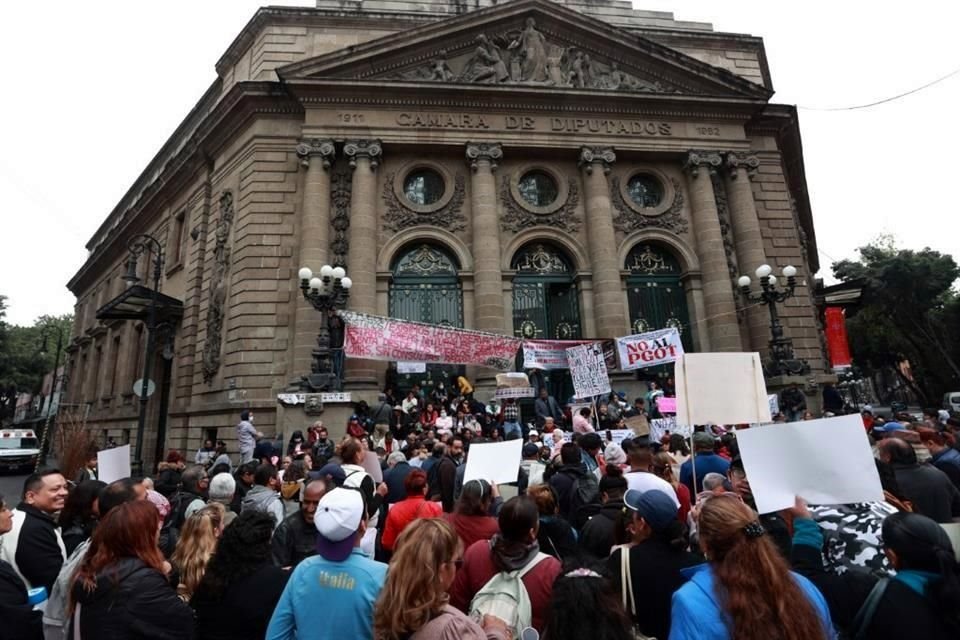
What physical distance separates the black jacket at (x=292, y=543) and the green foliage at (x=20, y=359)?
53.1 metres

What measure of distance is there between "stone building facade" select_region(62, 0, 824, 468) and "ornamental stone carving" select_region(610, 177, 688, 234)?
0.29ft

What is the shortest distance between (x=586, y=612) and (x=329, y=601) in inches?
53.3

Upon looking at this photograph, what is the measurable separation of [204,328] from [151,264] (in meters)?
13.8

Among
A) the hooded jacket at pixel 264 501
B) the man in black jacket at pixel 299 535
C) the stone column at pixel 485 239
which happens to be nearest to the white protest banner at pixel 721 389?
the man in black jacket at pixel 299 535

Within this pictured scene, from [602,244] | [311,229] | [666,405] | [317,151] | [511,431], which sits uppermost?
[317,151]

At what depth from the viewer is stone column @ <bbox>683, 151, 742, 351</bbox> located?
21000 mm

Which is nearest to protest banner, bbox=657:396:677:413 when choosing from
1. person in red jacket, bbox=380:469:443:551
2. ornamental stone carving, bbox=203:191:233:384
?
person in red jacket, bbox=380:469:443:551

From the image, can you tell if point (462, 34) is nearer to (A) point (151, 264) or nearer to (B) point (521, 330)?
(B) point (521, 330)

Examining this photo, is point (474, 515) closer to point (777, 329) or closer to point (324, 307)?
point (324, 307)

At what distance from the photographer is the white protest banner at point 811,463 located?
3430 millimetres

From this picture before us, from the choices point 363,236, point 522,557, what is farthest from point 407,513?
point 363,236

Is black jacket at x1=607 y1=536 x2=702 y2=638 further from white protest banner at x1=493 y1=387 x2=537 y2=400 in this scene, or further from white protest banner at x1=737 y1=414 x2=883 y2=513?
white protest banner at x1=493 y1=387 x2=537 y2=400

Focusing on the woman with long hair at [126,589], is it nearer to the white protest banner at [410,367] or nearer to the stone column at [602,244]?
the white protest banner at [410,367]

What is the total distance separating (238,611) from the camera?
3.17 metres
